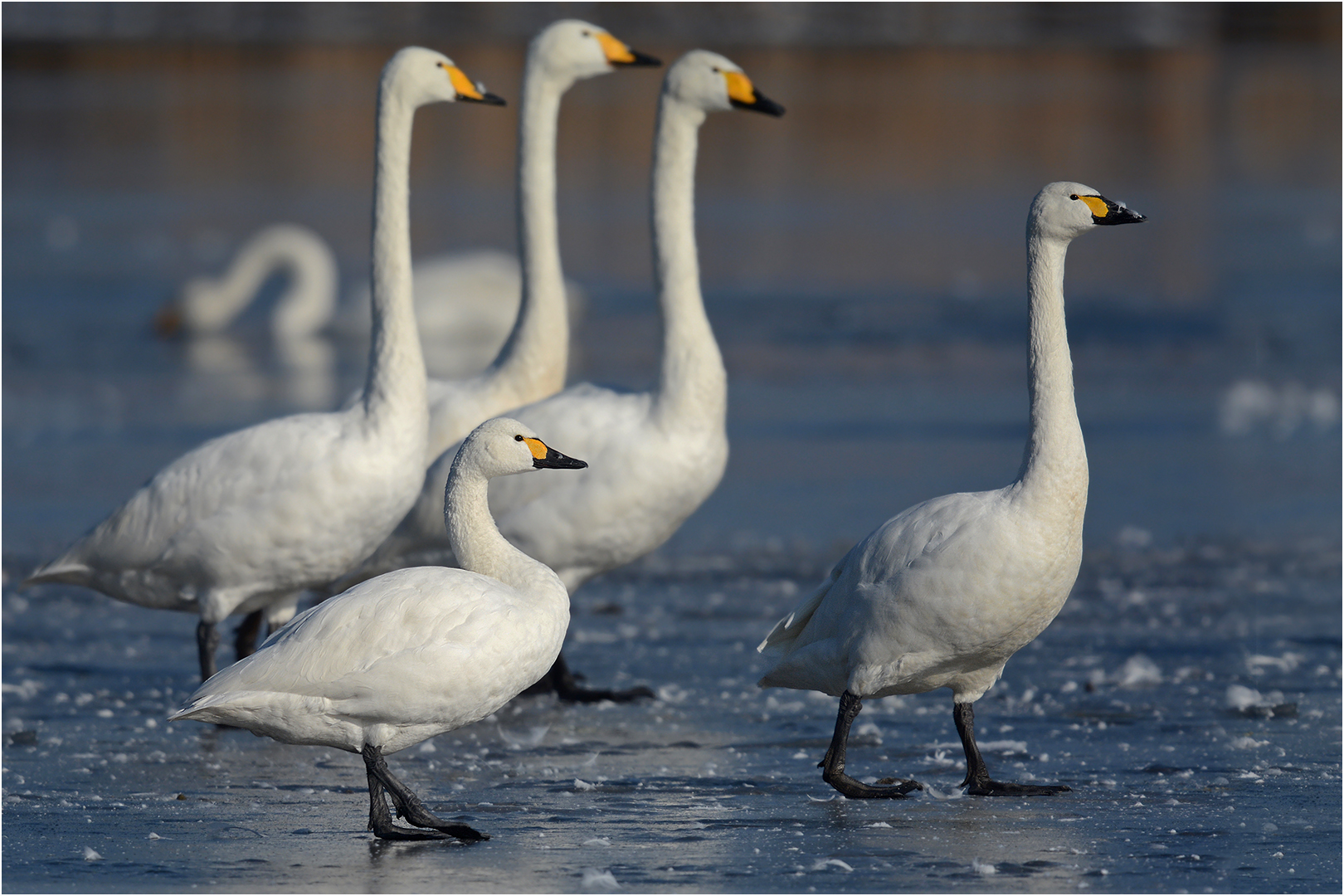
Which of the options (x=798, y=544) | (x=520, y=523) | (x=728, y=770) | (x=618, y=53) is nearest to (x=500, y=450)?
(x=728, y=770)

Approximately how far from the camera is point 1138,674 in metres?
7.34

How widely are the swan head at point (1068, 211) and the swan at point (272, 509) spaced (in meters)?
2.45

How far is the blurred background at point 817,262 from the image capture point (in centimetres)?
1148

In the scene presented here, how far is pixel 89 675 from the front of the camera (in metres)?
7.57

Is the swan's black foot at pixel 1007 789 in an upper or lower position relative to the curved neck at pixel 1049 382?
lower

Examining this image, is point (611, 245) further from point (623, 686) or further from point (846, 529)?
point (623, 686)

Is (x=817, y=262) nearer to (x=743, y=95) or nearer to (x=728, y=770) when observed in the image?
(x=743, y=95)

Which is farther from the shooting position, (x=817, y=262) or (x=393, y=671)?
(x=817, y=262)

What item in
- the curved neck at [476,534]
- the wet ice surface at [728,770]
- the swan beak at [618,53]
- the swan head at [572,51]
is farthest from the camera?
the swan head at [572,51]

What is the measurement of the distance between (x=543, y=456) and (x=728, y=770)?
3.89 ft

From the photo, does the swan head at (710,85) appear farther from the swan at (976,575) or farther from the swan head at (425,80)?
the swan at (976,575)

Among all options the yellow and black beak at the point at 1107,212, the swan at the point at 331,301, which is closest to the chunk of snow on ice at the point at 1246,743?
the yellow and black beak at the point at 1107,212

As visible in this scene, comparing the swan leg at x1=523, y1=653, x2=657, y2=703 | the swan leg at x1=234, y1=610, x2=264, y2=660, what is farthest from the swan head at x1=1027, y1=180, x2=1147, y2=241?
the swan leg at x1=234, y1=610, x2=264, y2=660

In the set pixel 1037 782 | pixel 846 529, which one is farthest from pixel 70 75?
pixel 1037 782
